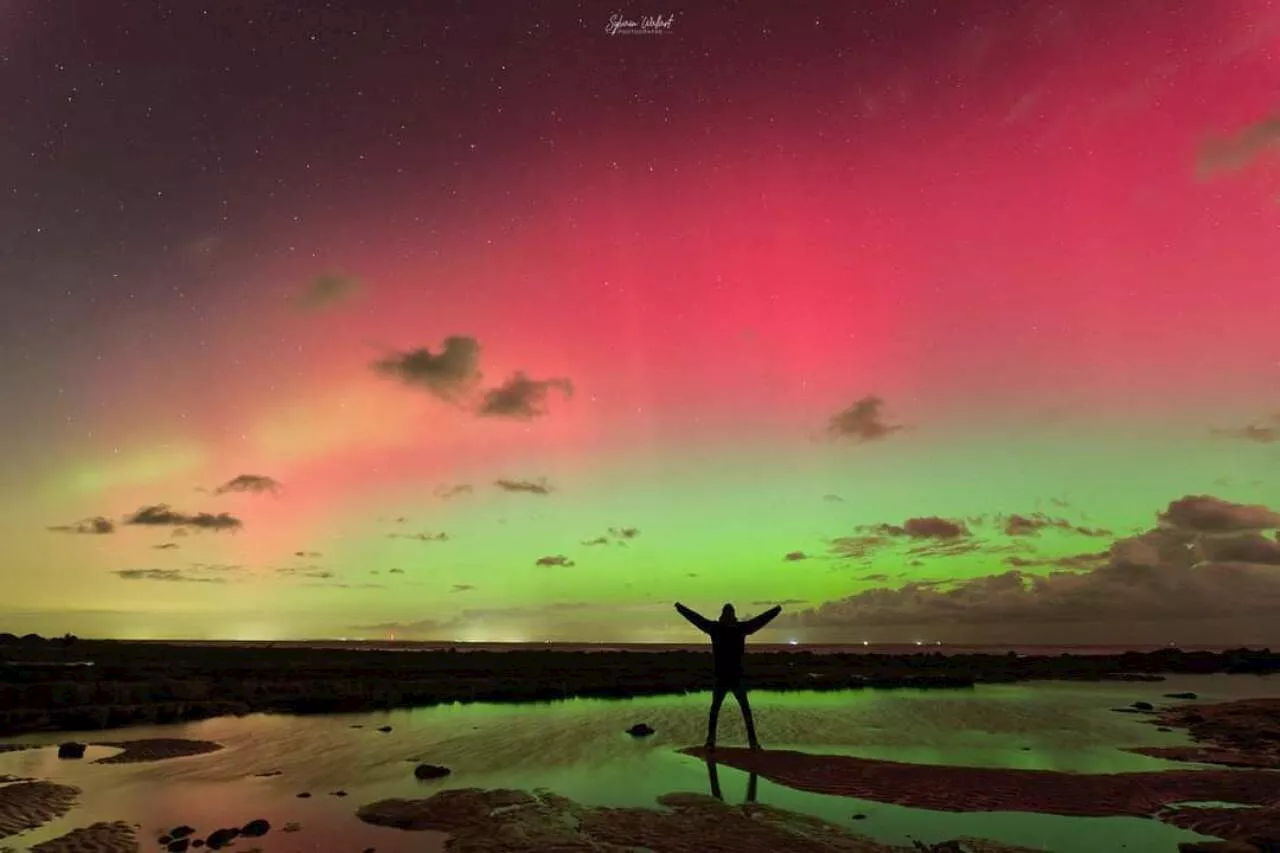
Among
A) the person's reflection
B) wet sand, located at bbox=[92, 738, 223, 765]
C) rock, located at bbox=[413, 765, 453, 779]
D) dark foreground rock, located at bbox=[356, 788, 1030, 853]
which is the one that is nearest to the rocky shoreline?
wet sand, located at bbox=[92, 738, 223, 765]

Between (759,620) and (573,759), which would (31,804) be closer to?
(573,759)

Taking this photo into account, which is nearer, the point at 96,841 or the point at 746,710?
the point at 96,841

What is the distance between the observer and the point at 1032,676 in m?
70.2

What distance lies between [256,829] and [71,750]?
13.6 metres

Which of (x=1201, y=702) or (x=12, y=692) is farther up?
(x=12, y=692)

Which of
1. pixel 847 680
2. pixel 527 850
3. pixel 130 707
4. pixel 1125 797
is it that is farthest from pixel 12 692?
pixel 847 680

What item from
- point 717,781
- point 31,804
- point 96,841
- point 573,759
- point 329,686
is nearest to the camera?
point 96,841

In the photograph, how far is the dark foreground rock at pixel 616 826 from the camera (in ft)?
44.5

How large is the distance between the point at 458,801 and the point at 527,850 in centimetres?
425

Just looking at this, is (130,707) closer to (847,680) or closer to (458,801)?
(458,801)

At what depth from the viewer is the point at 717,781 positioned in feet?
64.4

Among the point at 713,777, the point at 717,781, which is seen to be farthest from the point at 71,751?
the point at 717,781

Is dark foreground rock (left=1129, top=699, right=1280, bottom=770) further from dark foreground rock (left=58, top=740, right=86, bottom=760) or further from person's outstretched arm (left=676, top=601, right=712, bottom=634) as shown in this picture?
dark foreground rock (left=58, top=740, right=86, bottom=760)

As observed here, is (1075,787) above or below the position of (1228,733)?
above
